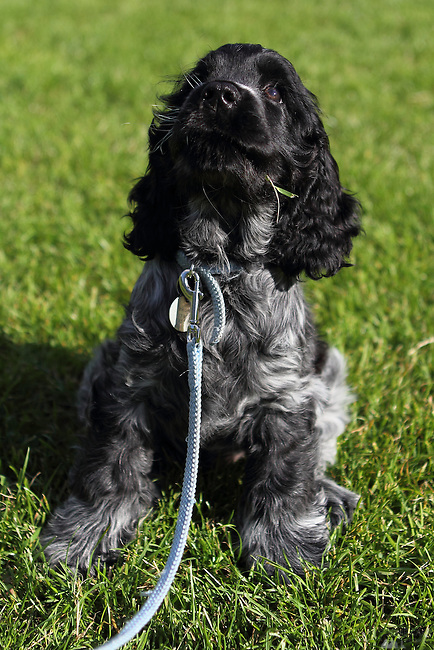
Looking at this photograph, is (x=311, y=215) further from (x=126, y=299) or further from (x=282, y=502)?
(x=126, y=299)

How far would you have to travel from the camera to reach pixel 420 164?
645 centimetres

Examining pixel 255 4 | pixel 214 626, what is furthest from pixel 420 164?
pixel 255 4

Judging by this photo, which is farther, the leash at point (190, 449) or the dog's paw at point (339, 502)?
the dog's paw at point (339, 502)

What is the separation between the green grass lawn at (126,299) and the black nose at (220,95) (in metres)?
0.93

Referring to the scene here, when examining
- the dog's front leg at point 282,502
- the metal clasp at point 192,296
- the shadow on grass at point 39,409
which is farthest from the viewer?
the shadow on grass at point 39,409

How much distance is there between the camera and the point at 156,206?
8.64 feet

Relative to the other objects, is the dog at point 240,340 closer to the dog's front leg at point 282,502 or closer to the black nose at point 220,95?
the dog's front leg at point 282,502

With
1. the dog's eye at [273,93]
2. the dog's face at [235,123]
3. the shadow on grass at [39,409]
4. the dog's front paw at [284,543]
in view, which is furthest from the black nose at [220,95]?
the shadow on grass at [39,409]

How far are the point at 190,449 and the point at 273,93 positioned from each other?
144 cm

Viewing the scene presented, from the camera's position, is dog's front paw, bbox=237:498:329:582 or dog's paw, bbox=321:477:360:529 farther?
dog's paw, bbox=321:477:360:529

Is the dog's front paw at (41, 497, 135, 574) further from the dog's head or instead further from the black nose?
the black nose

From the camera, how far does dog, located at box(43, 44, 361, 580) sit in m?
2.57

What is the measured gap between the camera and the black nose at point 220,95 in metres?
2.26

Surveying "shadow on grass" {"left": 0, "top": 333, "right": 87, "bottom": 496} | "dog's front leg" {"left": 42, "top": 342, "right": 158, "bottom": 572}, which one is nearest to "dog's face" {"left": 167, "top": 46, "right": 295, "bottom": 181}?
"dog's front leg" {"left": 42, "top": 342, "right": 158, "bottom": 572}
